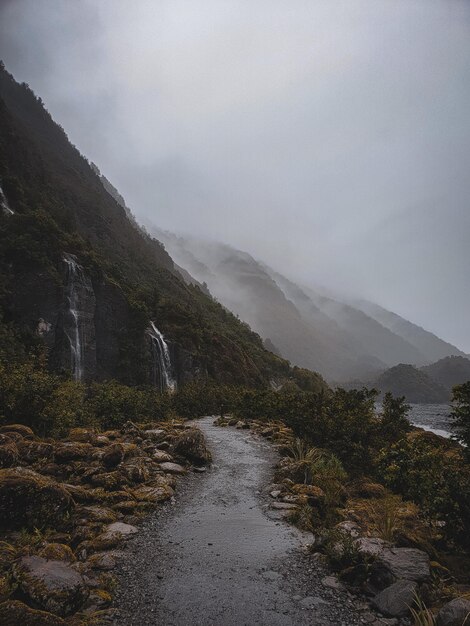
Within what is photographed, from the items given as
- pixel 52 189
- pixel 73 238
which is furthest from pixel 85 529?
pixel 52 189

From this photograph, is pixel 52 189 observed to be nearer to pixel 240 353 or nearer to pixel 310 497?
pixel 240 353

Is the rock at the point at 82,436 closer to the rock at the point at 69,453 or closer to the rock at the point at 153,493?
the rock at the point at 69,453

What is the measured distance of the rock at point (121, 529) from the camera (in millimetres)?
6188

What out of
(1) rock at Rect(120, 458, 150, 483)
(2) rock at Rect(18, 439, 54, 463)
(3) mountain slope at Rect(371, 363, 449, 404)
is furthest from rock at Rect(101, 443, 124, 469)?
(3) mountain slope at Rect(371, 363, 449, 404)

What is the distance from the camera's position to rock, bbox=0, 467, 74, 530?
545 cm

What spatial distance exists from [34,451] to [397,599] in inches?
314

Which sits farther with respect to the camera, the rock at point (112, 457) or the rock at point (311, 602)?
the rock at point (112, 457)

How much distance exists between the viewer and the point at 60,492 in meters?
6.14

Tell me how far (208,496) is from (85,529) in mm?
3693

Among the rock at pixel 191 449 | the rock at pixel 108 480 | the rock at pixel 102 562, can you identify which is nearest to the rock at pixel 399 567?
the rock at pixel 102 562

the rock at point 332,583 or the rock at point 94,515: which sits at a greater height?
the rock at point 332,583

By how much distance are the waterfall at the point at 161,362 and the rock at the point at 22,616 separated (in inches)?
1511

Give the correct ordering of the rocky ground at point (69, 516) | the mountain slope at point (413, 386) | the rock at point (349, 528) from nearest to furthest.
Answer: the rocky ground at point (69, 516), the rock at point (349, 528), the mountain slope at point (413, 386)

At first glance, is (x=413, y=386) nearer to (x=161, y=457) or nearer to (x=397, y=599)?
(x=161, y=457)
